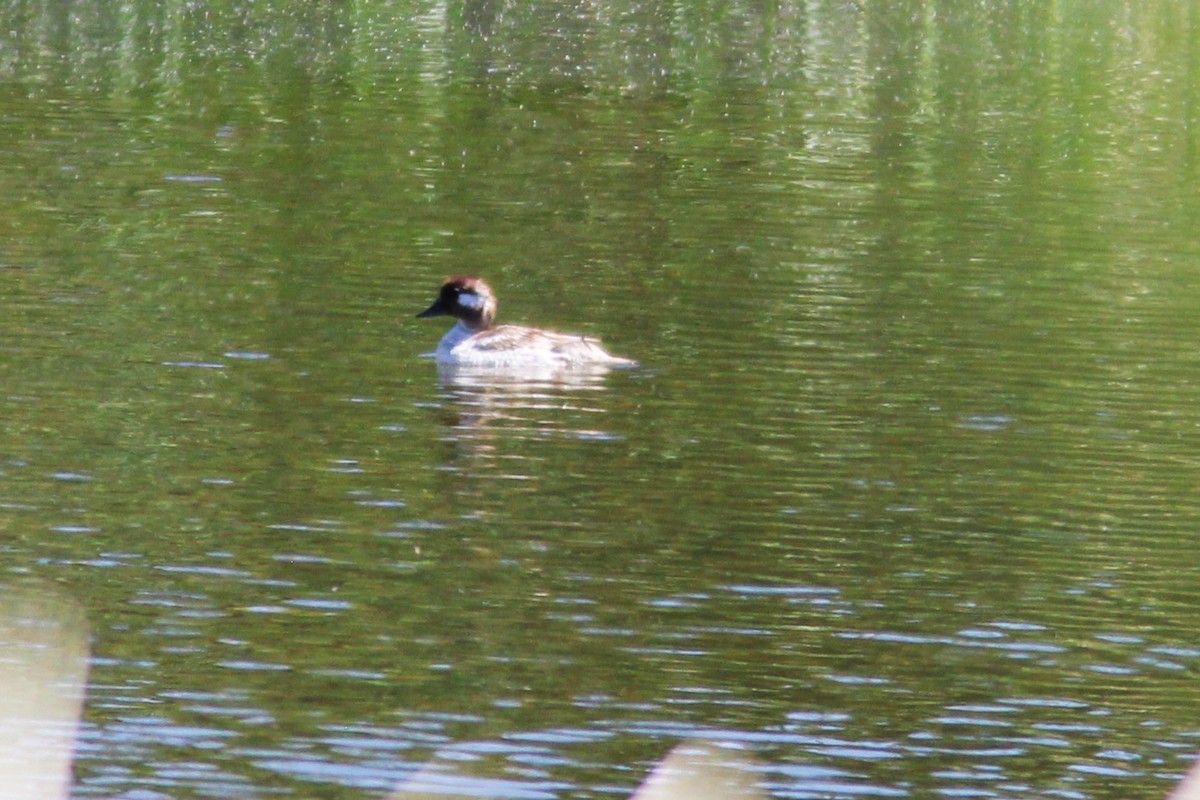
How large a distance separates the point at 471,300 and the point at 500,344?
790mm

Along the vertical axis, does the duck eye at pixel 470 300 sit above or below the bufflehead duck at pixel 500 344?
above

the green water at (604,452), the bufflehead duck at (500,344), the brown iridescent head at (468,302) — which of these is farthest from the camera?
the brown iridescent head at (468,302)

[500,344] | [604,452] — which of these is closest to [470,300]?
[500,344]

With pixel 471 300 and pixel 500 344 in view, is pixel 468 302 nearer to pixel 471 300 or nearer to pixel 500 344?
pixel 471 300

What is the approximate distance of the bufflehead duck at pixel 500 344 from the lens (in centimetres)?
1994

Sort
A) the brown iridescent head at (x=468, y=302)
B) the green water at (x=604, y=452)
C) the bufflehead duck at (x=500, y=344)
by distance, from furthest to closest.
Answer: the brown iridescent head at (x=468, y=302) < the bufflehead duck at (x=500, y=344) < the green water at (x=604, y=452)

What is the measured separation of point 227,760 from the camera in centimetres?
1127

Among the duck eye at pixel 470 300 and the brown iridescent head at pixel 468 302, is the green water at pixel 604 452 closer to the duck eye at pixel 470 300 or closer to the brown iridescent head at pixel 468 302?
the brown iridescent head at pixel 468 302

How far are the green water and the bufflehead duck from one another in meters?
0.45

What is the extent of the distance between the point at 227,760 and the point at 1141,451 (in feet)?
28.0

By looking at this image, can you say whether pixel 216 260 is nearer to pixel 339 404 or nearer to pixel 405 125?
pixel 339 404

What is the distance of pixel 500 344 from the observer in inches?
799

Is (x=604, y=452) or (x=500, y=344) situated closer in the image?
(x=604, y=452)

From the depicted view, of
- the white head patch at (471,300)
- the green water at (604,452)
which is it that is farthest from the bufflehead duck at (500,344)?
the green water at (604,452)
